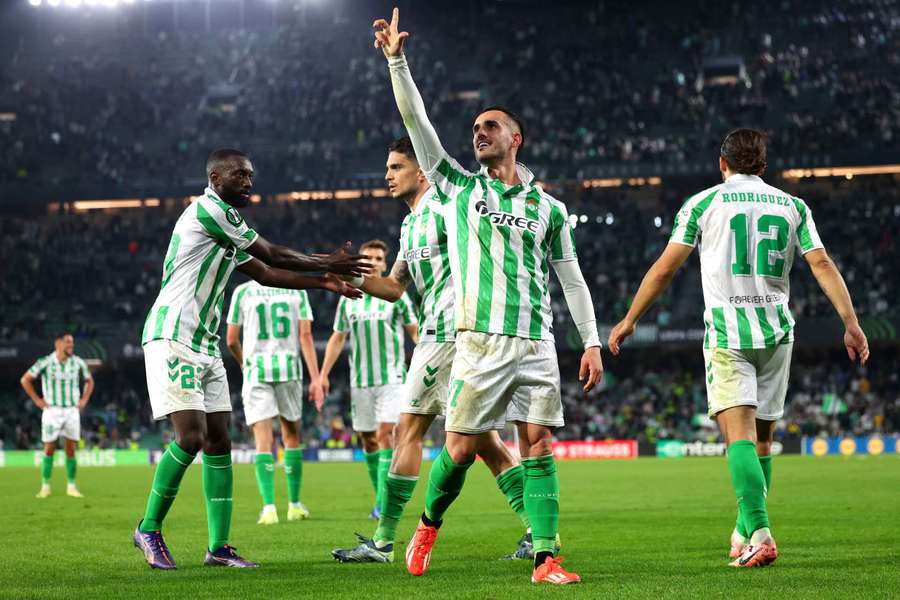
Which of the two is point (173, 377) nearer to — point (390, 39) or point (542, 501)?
point (542, 501)

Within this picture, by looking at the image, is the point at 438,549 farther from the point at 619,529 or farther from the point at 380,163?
the point at 380,163

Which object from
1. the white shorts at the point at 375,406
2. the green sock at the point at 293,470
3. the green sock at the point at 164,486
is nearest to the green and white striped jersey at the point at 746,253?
the green sock at the point at 164,486

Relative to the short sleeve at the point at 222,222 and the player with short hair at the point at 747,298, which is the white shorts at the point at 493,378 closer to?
the player with short hair at the point at 747,298

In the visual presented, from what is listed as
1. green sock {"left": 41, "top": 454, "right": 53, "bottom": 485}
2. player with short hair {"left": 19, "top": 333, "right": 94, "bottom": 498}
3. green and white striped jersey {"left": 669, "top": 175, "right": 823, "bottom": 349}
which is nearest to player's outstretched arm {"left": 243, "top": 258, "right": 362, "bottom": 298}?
green and white striped jersey {"left": 669, "top": 175, "right": 823, "bottom": 349}

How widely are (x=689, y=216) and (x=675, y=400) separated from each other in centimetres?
3154

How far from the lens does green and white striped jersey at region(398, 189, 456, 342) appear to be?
748 cm

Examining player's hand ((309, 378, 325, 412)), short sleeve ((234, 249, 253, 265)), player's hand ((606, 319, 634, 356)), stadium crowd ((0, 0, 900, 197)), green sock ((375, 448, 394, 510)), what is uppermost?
stadium crowd ((0, 0, 900, 197))

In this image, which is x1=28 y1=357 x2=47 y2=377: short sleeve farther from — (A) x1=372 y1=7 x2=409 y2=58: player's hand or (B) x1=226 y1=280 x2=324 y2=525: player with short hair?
(A) x1=372 y1=7 x2=409 y2=58: player's hand

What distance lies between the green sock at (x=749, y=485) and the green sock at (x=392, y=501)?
6.69 feet

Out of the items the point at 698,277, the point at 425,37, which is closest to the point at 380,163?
the point at 425,37

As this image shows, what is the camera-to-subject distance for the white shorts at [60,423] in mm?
18234

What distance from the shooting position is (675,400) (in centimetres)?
3744

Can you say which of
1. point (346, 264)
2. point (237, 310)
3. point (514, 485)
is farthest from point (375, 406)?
point (346, 264)

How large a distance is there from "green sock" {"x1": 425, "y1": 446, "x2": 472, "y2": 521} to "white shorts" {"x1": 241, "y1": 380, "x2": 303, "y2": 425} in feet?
17.7
